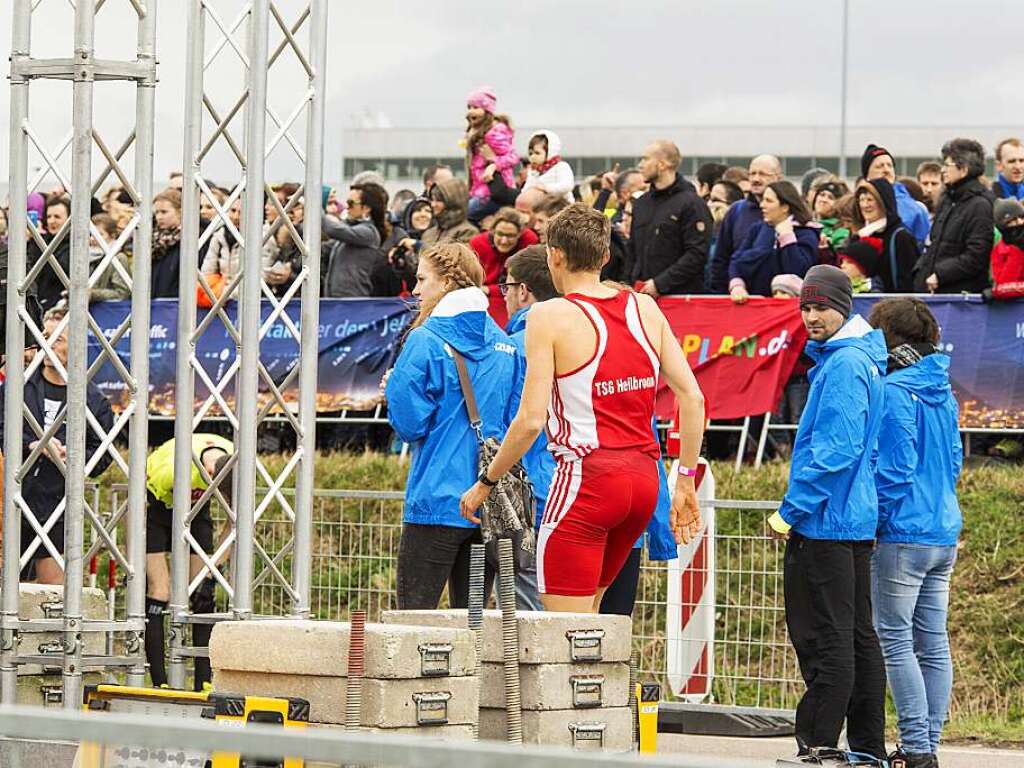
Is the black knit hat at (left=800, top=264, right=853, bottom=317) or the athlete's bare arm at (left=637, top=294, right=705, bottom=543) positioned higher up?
the black knit hat at (left=800, top=264, right=853, bottom=317)

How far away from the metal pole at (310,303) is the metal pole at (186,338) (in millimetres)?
476

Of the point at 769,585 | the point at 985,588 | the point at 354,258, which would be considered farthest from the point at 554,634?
the point at 354,258

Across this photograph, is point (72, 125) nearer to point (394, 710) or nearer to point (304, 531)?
point (304, 531)

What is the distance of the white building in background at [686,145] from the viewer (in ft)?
256

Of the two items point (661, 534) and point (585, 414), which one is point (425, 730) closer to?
point (585, 414)

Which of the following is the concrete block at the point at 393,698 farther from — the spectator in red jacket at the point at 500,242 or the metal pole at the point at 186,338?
the spectator in red jacket at the point at 500,242

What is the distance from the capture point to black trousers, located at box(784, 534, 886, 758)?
759 cm

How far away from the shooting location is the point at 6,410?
7.45 meters

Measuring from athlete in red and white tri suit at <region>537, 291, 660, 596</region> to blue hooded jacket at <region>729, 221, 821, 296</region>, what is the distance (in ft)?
21.1

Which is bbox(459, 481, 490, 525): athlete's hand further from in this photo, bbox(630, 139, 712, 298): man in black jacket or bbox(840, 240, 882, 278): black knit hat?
bbox(840, 240, 882, 278): black knit hat

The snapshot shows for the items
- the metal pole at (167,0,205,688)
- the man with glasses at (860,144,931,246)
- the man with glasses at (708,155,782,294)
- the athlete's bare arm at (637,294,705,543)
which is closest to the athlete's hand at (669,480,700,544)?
the athlete's bare arm at (637,294,705,543)

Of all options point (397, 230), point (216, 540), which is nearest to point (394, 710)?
point (216, 540)

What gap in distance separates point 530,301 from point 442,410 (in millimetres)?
A: 691

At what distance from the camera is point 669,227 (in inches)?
517
